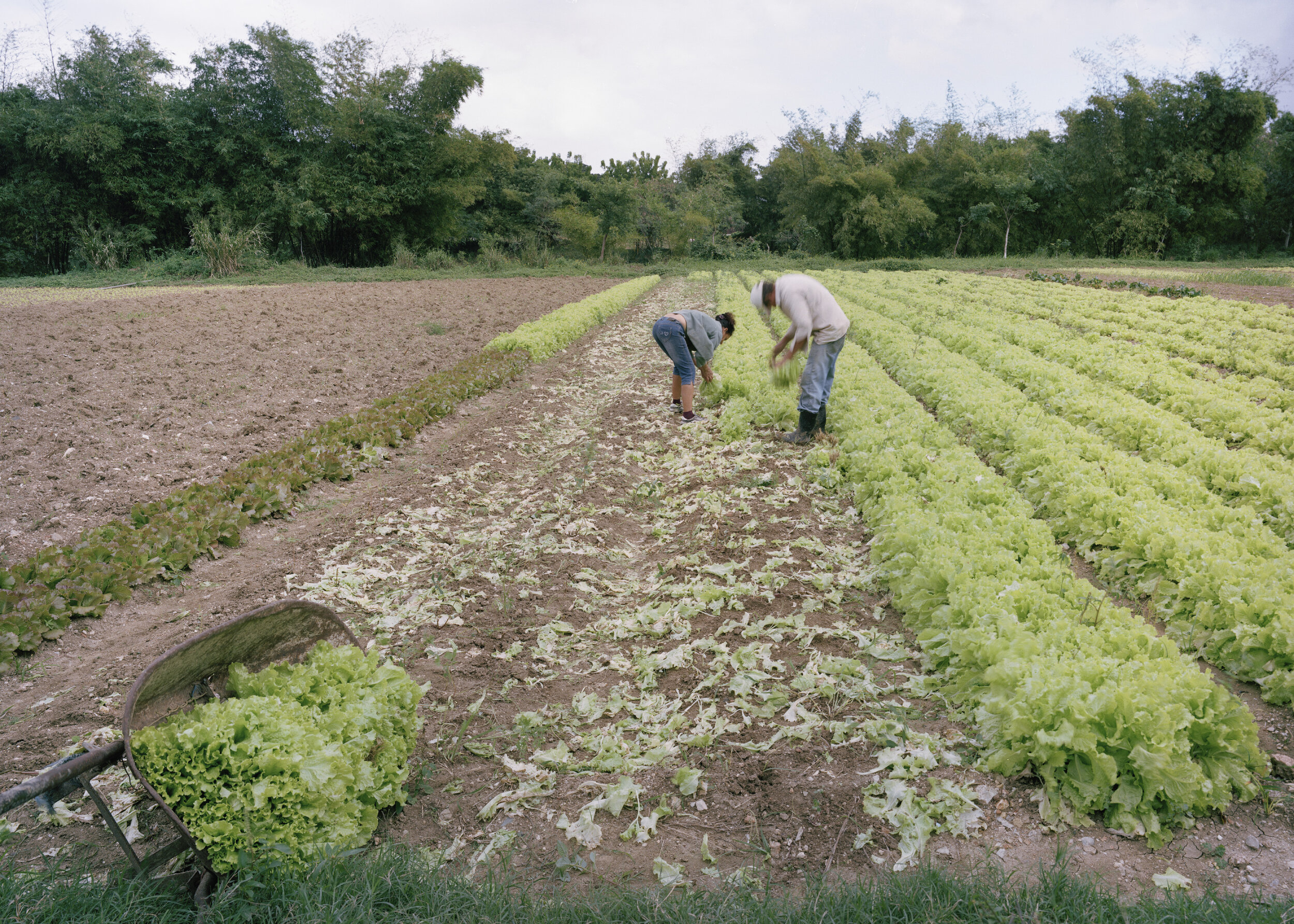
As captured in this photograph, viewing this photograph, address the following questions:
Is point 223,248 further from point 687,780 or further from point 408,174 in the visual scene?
point 687,780

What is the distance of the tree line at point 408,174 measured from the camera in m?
33.5

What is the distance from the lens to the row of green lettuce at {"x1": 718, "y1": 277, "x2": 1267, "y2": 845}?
114 inches

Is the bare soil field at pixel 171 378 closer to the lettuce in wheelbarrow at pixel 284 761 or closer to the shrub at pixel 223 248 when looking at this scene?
the lettuce in wheelbarrow at pixel 284 761

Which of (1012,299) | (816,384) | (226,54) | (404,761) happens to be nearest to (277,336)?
(816,384)

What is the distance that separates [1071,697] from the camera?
3021mm

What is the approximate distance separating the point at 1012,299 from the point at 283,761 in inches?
866

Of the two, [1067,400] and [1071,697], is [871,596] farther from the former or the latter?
[1067,400]

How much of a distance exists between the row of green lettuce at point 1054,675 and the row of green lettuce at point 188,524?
5.66 metres

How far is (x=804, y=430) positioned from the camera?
27.0 ft

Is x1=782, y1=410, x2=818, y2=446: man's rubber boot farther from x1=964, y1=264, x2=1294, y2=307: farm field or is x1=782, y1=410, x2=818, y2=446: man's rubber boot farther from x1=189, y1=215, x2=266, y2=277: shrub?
x1=189, y1=215, x2=266, y2=277: shrub

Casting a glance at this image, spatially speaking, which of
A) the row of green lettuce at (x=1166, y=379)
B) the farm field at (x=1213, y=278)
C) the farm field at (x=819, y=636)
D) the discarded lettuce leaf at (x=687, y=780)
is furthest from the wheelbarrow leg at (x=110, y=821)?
the farm field at (x=1213, y=278)

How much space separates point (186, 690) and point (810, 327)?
6.61 m

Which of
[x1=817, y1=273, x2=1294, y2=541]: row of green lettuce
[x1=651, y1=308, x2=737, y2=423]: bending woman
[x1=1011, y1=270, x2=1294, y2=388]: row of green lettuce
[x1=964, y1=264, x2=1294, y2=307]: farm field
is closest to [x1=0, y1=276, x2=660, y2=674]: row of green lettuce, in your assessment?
[x1=651, y1=308, x2=737, y2=423]: bending woman

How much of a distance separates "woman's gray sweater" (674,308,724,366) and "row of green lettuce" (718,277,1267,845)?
13.9ft
